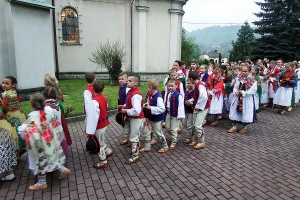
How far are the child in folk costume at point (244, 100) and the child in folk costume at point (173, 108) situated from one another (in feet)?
7.61

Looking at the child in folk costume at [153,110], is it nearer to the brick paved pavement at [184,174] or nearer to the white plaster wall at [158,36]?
the brick paved pavement at [184,174]

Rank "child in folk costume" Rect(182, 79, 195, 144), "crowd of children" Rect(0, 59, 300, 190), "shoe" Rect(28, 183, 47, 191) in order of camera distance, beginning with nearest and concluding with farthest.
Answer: "crowd of children" Rect(0, 59, 300, 190)
"shoe" Rect(28, 183, 47, 191)
"child in folk costume" Rect(182, 79, 195, 144)

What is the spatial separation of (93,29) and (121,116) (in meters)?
13.1

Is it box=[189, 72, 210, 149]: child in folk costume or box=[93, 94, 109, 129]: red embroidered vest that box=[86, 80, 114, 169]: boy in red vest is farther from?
box=[189, 72, 210, 149]: child in folk costume

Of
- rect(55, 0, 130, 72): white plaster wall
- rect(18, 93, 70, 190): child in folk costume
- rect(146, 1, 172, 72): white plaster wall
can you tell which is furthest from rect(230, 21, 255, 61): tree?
rect(18, 93, 70, 190): child in folk costume

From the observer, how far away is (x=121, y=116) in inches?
192

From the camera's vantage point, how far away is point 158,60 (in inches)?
712

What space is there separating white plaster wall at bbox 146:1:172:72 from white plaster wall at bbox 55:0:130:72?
66.2 inches

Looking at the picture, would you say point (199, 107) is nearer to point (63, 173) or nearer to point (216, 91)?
point (216, 91)

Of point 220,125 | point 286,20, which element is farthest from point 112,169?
point 286,20

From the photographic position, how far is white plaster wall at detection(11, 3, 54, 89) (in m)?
8.90

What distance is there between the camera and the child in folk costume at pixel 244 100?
21.3ft

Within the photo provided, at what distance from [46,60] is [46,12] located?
200cm

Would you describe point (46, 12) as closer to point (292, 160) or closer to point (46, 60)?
point (46, 60)
